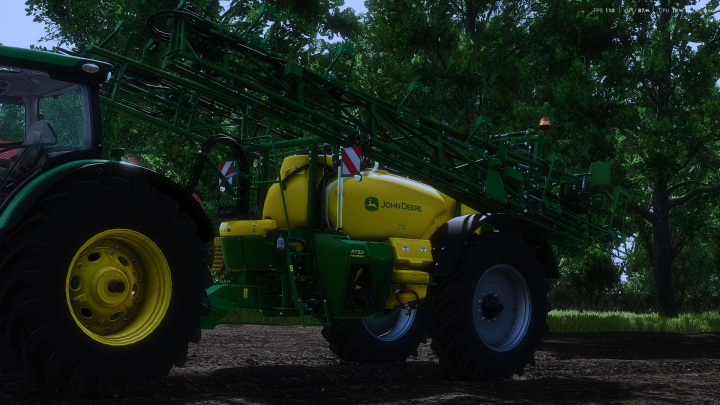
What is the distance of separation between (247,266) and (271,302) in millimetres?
422

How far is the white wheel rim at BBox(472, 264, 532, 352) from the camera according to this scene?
8172mm

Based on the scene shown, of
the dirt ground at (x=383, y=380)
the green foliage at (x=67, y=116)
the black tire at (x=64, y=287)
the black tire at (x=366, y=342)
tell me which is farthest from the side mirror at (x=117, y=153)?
the black tire at (x=366, y=342)

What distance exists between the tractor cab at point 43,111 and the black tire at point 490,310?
372 centimetres

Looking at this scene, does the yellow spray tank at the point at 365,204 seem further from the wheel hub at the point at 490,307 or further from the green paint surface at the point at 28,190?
the green paint surface at the point at 28,190

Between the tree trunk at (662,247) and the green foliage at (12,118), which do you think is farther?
the tree trunk at (662,247)

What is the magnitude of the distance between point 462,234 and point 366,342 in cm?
188

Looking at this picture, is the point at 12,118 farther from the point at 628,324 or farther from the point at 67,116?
the point at 628,324

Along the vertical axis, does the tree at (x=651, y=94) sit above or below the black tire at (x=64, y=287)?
above

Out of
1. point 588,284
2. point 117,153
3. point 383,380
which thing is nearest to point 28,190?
point 117,153

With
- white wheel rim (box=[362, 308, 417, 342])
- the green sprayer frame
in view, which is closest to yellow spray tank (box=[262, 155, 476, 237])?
the green sprayer frame

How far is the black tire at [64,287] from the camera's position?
493cm

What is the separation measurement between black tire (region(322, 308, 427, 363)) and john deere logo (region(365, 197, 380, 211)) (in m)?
1.60

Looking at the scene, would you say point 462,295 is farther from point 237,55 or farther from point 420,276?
point 237,55

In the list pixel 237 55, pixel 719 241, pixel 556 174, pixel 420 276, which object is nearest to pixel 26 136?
pixel 237 55
